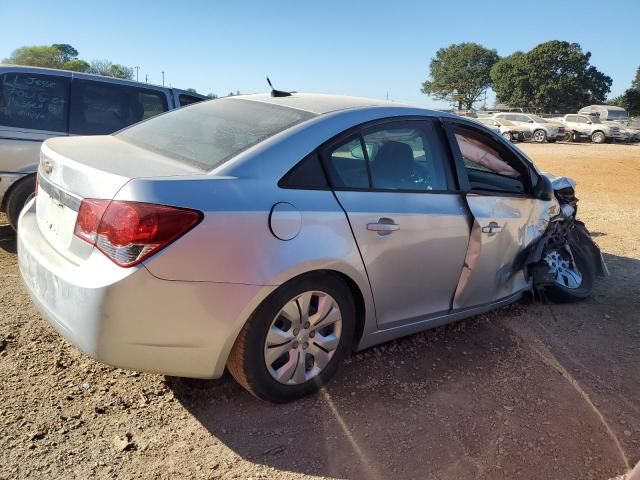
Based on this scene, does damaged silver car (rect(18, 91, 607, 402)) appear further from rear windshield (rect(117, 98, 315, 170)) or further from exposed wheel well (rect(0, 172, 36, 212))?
exposed wheel well (rect(0, 172, 36, 212))

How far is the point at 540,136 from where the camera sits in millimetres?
32156

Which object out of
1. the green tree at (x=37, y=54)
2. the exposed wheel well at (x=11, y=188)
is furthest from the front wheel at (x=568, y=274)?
the green tree at (x=37, y=54)

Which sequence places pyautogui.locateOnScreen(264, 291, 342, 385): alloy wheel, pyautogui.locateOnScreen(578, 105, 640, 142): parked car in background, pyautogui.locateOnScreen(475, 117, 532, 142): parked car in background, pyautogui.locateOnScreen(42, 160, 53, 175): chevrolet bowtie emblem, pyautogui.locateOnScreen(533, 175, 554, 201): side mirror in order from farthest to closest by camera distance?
pyautogui.locateOnScreen(578, 105, 640, 142): parked car in background → pyautogui.locateOnScreen(475, 117, 532, 142): parked car in background → pyautogui.locateOnScreen(533, 175, 554, 201): side mirror → pyautogui.locateOnScreen(42, 160, 53, 175): chevrolet bowtie emblem → pyautogui.locateOnScreen(264, 291, 342, 385): alloy wheel

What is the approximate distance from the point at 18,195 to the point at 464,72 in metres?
84.1

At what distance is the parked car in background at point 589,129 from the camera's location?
34.2 metres

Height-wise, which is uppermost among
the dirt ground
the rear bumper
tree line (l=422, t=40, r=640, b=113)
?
tree line (l=422, t=40, r=640, b=113)

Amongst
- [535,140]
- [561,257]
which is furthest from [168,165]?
[535,140]

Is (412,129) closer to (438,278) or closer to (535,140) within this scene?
(438,278)

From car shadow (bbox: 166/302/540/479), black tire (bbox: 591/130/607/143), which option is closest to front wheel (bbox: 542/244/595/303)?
car shadow (bbox: 166/302/540/479)

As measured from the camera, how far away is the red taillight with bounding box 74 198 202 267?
7.27ft

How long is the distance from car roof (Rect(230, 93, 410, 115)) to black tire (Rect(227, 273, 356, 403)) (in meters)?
0.96

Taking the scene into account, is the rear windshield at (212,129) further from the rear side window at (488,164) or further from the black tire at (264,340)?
the rear side window at (488,164)

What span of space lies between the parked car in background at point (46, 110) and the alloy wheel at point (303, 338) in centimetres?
352

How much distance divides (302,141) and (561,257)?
3.05 m
